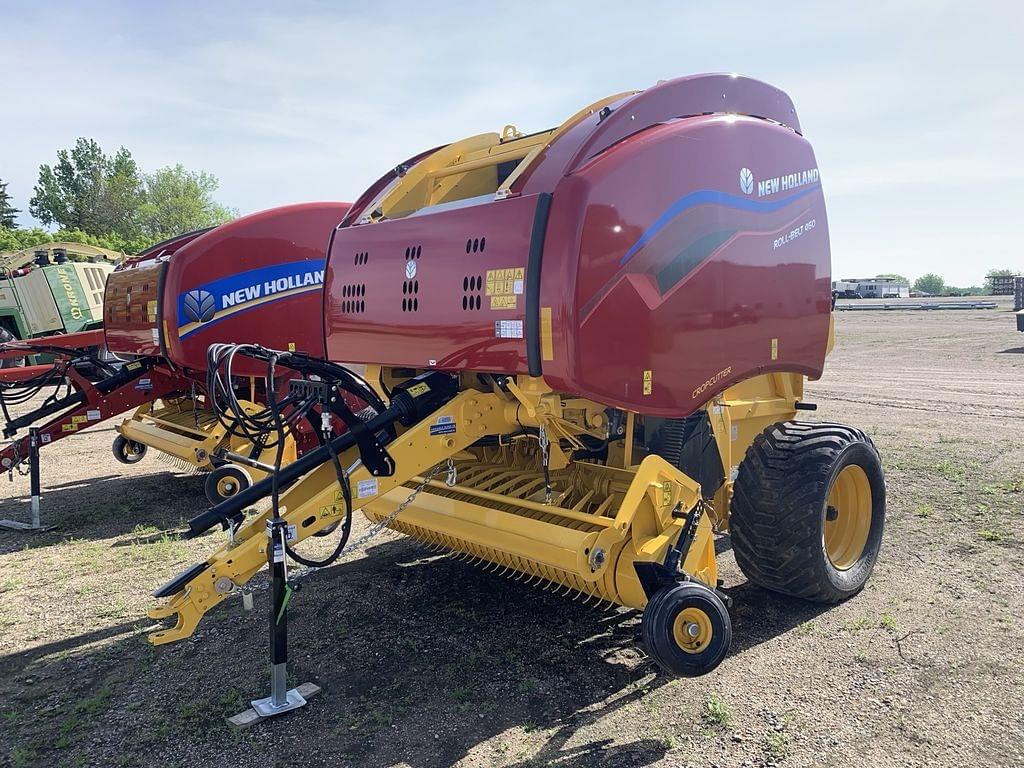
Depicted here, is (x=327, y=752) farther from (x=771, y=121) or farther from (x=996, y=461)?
(x=996, y=461)

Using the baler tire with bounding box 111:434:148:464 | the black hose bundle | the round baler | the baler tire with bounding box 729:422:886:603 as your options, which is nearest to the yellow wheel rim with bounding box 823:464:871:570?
the round baler

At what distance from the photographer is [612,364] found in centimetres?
324

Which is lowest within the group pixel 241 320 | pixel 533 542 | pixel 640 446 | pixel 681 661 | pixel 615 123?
pixel 681 661

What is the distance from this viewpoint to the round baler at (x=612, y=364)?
3250 mm

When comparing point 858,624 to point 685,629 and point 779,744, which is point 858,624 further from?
point 685,629

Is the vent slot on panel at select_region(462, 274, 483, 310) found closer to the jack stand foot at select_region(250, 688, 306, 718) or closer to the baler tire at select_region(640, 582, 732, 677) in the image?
the baler tire at select_region(640, 582, 732, 677)

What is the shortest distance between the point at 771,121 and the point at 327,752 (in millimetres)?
3701

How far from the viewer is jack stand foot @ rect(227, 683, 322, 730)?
3.22 metres

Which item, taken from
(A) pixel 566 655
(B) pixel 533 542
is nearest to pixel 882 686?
(A) pixel 566 655

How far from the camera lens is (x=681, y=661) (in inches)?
122

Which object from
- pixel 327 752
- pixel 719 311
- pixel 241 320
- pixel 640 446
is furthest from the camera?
pixel 241 320

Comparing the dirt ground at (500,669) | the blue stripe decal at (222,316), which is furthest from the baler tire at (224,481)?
the blue stripe decal at (222,316)

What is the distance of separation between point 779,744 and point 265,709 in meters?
2.08

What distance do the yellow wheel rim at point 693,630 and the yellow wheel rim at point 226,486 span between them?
4283mm
